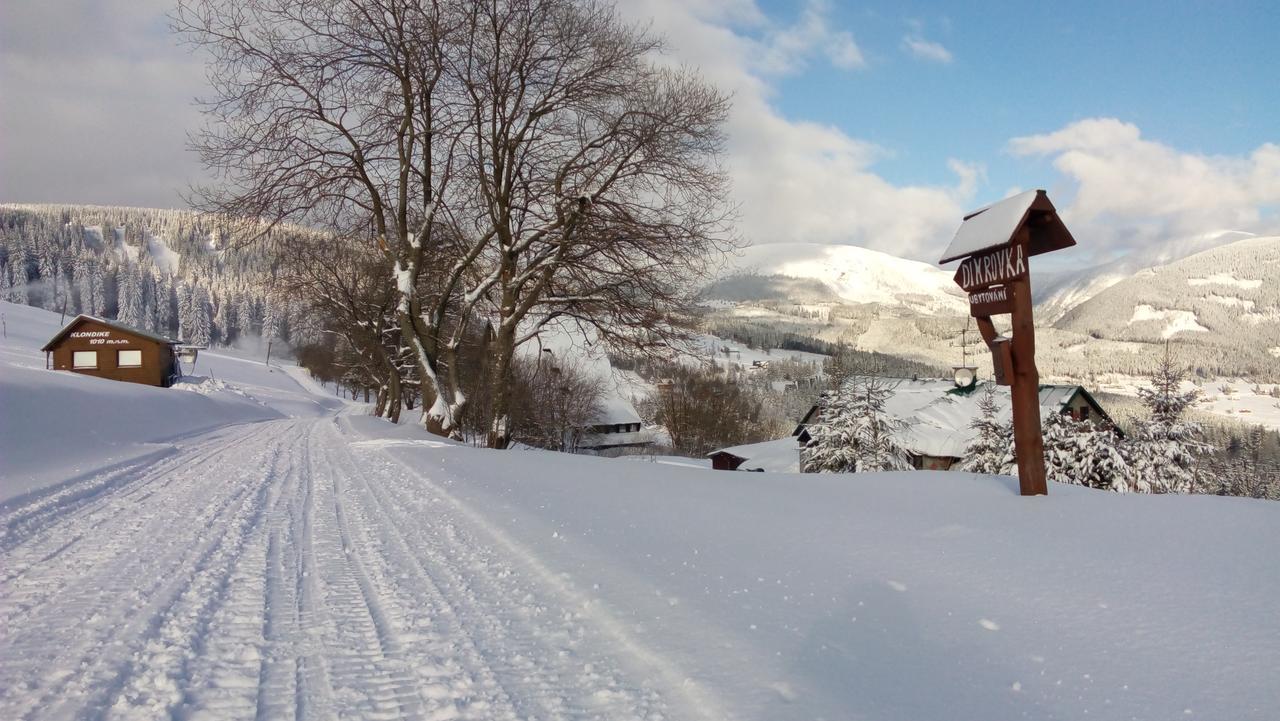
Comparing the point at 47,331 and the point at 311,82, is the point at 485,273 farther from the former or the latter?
the point at 47,331

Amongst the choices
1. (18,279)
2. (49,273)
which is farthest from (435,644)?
(49,273)

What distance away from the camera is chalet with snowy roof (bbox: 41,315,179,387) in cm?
5503

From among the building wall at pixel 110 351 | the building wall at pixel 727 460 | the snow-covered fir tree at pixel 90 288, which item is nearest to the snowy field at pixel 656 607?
the building wall at pixel 727 460

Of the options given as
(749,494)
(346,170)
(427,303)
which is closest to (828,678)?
(749,494)

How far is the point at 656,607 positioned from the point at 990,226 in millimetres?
6058

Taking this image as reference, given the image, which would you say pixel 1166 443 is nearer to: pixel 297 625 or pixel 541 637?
pixel 541 637

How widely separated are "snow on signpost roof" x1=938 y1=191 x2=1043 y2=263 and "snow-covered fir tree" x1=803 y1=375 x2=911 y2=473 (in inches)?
831

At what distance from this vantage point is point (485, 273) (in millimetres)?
17359

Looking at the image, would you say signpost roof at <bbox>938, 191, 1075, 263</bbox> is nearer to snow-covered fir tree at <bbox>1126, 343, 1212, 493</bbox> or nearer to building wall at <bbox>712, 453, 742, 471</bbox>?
snow-covered fir tree at <bbox>1126, 343, 1212, 493</bbox>

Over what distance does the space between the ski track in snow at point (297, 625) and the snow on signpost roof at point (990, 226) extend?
5.93m

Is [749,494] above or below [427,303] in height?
below

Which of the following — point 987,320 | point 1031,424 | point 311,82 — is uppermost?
point 311,82

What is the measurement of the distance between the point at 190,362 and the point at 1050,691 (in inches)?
3730

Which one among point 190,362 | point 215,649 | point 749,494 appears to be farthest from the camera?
point 190,362
